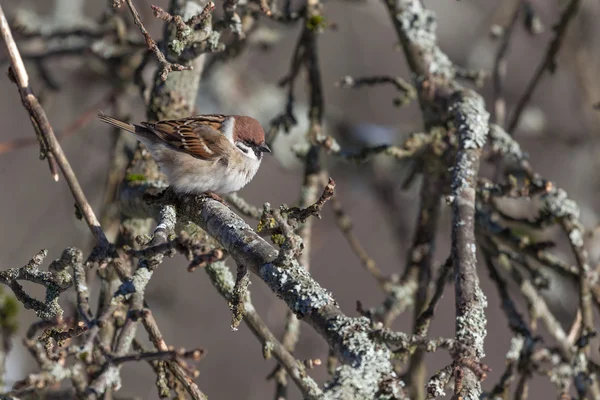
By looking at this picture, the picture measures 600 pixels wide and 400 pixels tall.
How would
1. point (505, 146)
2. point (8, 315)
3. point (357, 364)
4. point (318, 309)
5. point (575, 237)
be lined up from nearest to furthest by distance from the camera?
point (357, 364) → point (318, 309) → point (8, 315) → point (575, 237) → point (505, 146)

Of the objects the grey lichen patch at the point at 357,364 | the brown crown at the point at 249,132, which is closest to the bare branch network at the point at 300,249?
the grey lichen patch at the point at 357,364

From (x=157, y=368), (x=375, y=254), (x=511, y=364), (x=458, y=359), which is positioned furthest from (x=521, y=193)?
(x=375, y=254)

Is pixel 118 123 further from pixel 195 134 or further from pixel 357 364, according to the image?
pixel 357 364

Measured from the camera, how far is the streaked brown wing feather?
311cm

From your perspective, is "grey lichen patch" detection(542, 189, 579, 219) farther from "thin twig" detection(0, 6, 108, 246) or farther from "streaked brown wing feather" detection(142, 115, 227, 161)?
"thin twig" detection(0, 6, 108, 246)

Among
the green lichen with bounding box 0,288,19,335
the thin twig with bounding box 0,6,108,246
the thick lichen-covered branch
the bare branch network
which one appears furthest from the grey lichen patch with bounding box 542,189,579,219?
the green lichen with bounding box 0,288,19,335

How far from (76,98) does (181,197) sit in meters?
3.28

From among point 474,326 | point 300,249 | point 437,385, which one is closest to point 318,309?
point 300,249

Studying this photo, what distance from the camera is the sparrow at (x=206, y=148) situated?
Result: 299 cm

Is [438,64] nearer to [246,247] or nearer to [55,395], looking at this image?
[246,247]

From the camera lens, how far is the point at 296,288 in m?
1.81

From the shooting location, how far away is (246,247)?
6.57 feet

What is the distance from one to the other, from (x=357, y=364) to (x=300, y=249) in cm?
43

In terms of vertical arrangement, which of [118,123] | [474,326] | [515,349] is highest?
[118,123]
